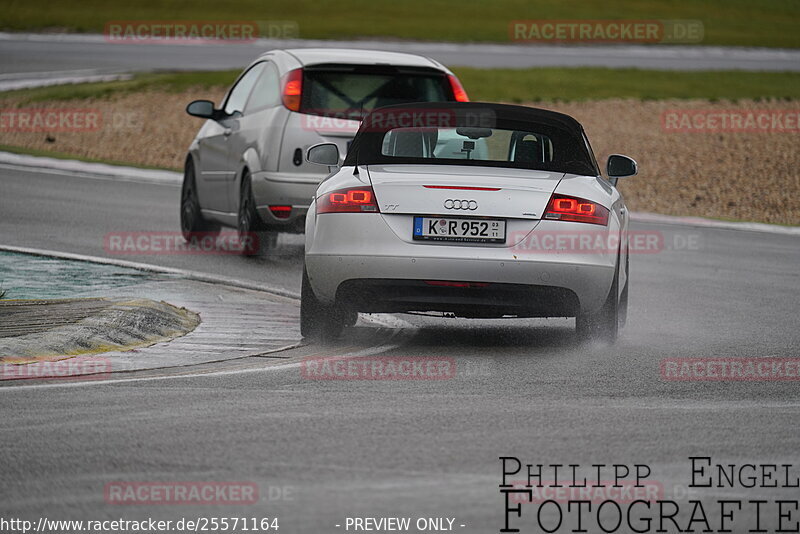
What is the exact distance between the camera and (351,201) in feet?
31.4

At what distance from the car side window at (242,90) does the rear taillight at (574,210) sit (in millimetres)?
5555

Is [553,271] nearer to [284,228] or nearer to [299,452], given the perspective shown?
[299,452]

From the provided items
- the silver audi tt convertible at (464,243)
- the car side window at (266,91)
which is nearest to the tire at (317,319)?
the silver audi tt convertible at (464,243)

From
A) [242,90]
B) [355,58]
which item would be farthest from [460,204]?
[242,90]

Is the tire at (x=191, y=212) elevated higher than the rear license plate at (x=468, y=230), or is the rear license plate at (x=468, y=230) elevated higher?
the tire at (x=191, y=212)

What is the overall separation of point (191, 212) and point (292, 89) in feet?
7.32

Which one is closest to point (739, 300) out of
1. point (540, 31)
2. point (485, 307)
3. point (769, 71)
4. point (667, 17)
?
point (485, 307)

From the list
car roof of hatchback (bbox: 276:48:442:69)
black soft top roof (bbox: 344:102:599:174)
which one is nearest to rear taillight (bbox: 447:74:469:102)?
car roof of hatchback (bbox: 276:48:442:69)

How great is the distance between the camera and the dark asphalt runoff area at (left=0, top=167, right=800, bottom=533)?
19.3ft

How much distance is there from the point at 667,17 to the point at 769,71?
63.6 ft

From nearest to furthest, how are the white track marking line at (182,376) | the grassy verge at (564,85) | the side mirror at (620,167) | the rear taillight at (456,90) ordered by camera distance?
the white track marking line at (182,376) < the side mirror at (620,167) < the rear taillight at (456,90) < the grassy verge at (564,85)

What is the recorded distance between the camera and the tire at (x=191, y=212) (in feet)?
49.7

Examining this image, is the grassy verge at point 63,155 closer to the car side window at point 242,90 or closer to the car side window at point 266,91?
the car side window at point 242,90

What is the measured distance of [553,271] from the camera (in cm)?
939
